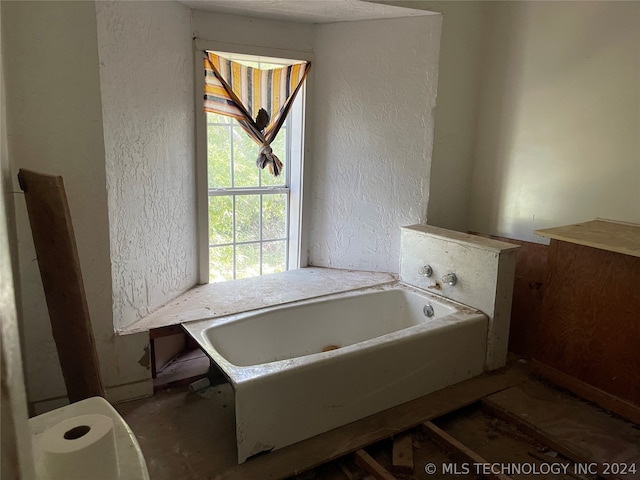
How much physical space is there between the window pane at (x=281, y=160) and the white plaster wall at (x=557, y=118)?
1303 mm

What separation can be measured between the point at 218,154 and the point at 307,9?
99 cm

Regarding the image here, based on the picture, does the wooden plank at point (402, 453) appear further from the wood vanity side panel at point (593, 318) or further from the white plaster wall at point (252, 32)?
the white plaster wall at point (252, 32)

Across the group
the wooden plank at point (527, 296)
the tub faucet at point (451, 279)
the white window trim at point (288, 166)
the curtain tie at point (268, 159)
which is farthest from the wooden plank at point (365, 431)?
the curtain tie at point (268, 159)

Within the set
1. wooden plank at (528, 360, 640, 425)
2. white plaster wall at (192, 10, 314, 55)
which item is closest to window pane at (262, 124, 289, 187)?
white plaster wall at (192, 10, 314, 55)

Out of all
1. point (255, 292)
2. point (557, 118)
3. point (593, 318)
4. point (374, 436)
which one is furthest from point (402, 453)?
point (557, 118)

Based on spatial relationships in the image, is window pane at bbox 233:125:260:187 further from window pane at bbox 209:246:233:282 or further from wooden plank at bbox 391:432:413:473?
wooden plank at bbox 391:432:413:473

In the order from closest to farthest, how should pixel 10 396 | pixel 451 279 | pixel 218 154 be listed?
pixel 10 396 → pixel 451 279 → pixel 218 154

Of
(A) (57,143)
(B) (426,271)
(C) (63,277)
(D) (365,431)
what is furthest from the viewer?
(B) (426,271)

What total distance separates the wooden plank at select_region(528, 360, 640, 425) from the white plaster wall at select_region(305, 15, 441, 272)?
41.8 inches

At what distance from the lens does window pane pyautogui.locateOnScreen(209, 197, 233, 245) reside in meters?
2.82

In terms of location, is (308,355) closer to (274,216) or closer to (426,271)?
(426,271)

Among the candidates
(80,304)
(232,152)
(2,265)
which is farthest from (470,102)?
(2,265)

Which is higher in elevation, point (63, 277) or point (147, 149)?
point (147, 149)

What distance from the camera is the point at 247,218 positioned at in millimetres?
2971
